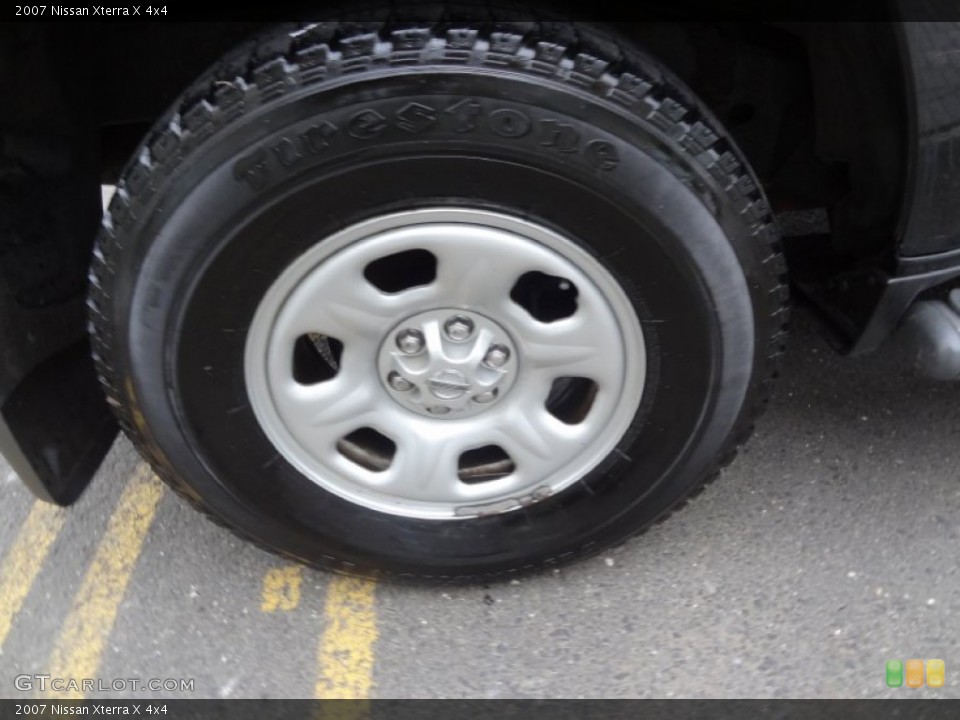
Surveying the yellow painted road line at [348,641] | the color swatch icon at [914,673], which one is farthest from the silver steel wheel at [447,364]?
the color swatch icon at [914,673]

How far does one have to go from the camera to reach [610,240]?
171 cm

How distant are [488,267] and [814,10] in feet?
2.74

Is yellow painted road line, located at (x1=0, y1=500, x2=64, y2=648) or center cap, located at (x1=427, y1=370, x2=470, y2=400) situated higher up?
center cap, located at (x1=427, y1=370, x2=470, y2=400)

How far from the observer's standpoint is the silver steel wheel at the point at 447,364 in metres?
1.73

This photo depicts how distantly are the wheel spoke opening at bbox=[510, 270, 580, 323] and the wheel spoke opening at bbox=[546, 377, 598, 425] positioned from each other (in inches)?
6.2

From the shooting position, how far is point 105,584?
225cm

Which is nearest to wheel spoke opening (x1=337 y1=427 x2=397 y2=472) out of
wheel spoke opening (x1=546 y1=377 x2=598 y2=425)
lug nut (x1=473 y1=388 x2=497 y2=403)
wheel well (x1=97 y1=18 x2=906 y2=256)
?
lug nut (x1=473 y1=388 x2=497 y2=403)

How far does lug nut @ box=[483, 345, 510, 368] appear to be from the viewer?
6.14 feet

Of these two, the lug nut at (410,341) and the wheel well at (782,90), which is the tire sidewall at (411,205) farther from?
the wheel well at (782,90)

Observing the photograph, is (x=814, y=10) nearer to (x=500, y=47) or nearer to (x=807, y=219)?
(x=500, y=47)

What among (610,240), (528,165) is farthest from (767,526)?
(528,165)

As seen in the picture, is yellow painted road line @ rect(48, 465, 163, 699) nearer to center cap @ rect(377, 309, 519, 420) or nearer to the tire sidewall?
the tire sidewall

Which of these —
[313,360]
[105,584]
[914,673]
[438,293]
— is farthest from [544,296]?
[105,584]
